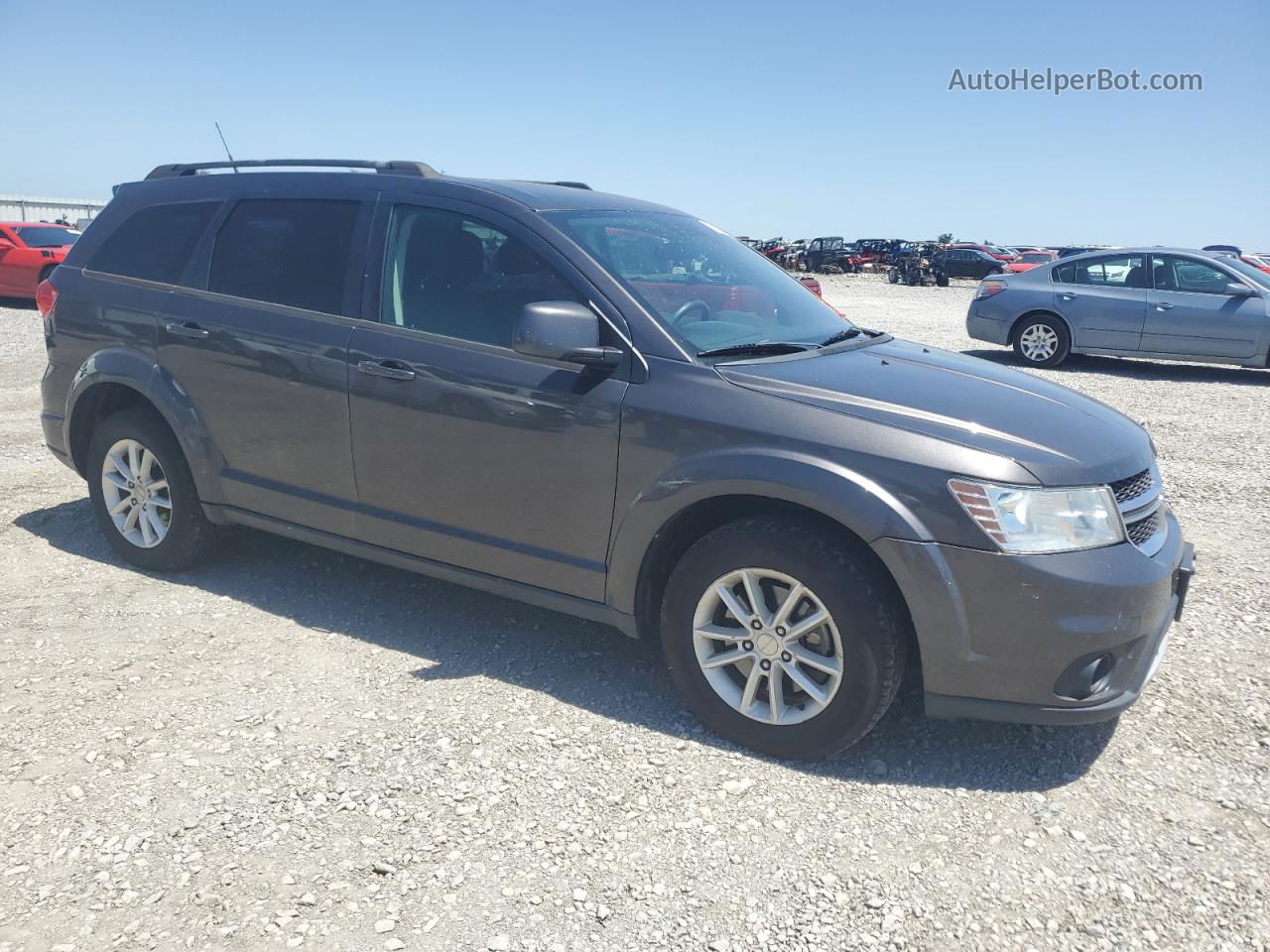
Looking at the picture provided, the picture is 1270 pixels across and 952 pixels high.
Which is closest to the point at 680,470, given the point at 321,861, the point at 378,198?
the point at 321,861

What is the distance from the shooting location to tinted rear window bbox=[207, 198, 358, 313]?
4133 millimetres

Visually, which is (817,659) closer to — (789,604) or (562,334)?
(789,604)

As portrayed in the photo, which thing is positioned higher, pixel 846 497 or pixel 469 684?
A: pixel 846 497

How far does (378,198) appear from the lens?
407 centimetres

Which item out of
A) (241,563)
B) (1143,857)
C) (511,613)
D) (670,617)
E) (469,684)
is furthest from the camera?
(241,563)

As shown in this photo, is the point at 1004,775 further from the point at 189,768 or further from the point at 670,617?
the point at 189,768

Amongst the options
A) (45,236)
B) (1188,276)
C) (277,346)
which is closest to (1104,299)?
(1188,276)

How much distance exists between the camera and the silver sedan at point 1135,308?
12.0 m

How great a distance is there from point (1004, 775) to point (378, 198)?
3.17m

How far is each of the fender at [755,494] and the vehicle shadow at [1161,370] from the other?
9.97 m

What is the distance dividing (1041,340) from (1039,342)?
34 mm

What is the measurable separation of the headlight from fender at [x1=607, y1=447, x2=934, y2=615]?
0.17 m

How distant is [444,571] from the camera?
12.9ft

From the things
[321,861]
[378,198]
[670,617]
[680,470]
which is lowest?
[321,861]
